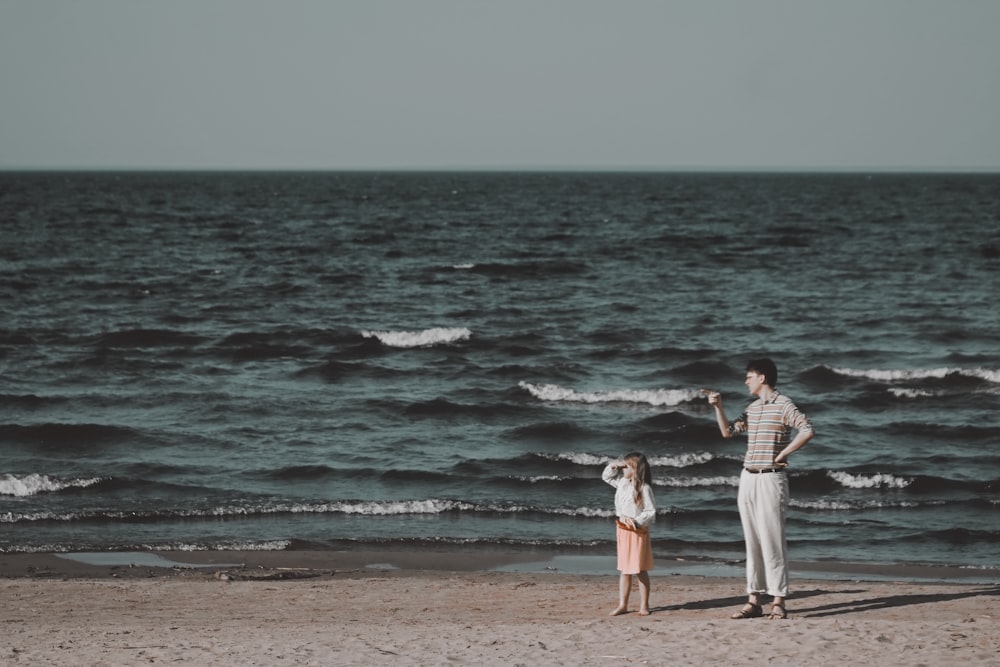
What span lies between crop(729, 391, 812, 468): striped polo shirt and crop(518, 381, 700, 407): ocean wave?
1299cm

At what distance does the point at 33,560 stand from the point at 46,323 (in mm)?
19100

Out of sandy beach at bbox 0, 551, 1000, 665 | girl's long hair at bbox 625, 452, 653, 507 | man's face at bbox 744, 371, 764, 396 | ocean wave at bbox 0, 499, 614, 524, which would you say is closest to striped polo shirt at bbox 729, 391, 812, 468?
man's face at bbox 744, 371, 764, 396

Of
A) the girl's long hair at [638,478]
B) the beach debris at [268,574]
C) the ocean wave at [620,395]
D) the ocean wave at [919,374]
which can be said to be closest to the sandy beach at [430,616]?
the beach debris at [268,574]

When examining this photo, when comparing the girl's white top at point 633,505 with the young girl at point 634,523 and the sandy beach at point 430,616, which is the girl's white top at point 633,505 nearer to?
the young girl at point 634,523

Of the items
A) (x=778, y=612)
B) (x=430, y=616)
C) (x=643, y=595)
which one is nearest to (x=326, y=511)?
(x=430, y=616)

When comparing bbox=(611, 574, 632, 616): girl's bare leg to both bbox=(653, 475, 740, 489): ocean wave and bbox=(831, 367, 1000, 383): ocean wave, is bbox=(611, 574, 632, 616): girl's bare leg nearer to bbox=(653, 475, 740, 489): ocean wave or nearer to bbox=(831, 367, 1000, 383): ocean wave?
bbox=(653, 475, 740, 489): ocean wave

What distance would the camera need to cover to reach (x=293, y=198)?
107062mm

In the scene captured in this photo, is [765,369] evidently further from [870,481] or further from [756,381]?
[870,481]

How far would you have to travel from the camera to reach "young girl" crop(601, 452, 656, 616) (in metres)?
9.85

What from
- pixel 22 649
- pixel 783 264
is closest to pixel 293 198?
pixel 783 264

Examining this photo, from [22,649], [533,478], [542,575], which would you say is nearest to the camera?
[22,649]

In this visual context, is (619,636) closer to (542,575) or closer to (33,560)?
(542,575)

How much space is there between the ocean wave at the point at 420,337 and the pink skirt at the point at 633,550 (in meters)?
18.8

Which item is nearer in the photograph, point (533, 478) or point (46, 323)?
point (533, 478)
